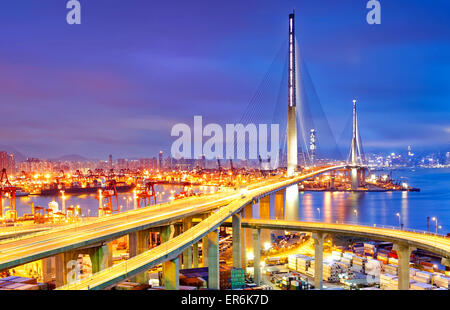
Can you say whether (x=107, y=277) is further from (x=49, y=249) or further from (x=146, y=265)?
(x=49, y=249)

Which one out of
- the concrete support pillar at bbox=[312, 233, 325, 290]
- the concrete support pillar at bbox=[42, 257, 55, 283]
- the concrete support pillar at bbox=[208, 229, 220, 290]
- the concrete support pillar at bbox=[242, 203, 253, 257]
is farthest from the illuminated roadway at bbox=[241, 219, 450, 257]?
the concrete support pillar at bbox=[42, 257, 55, 283]

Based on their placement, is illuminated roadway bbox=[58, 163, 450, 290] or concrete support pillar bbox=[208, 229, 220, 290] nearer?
illuminated roadway bbox=[58, 163, 450, 290]

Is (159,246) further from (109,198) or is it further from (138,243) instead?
→ (109,198)

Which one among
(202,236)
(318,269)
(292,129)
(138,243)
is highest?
(292,129)

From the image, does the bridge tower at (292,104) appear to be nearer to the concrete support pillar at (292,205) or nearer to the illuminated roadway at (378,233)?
the concrete support pillar at (292,205)

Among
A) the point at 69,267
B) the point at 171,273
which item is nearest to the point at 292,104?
the point at 171,273

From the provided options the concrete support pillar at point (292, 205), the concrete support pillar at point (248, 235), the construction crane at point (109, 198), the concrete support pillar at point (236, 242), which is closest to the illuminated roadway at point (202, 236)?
the concrete support pillar at point (236, 242)

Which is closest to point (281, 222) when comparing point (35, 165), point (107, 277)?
point (107, 277)

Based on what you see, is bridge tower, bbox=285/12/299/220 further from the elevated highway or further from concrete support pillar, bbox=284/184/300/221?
the elevated highway
